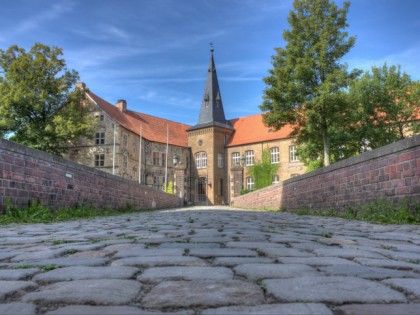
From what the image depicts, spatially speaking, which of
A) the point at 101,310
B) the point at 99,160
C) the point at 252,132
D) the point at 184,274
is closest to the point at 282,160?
the point at 252,132

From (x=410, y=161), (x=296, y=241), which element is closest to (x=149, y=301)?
(x=296, y=241)

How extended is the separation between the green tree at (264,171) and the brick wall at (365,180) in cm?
3200

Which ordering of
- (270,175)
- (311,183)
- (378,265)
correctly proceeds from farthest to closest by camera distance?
(270,175) < (311,183) < (378,265)

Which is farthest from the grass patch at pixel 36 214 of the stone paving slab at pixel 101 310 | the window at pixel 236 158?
the window at pixel 236 158

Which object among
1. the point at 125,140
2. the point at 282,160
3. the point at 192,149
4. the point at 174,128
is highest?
the point at 174,128

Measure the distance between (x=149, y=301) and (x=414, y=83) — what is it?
107 feet

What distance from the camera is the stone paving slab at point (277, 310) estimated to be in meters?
1.62

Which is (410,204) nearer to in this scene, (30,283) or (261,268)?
(261,268)

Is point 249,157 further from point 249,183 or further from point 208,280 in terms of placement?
point 208,280

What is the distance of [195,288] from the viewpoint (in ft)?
6.64

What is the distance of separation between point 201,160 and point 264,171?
10.1 metres

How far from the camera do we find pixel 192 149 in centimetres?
5647

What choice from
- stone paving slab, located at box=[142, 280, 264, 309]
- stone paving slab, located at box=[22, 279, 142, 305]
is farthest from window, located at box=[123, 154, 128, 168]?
stone paving slab, located at box=[142, 280, 264, 309]

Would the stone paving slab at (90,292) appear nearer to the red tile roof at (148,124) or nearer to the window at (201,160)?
the red tile roof at (148,124)
